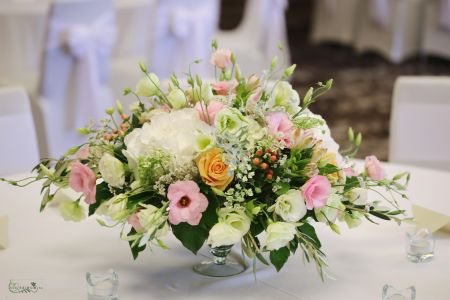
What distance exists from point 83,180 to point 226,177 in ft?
0.95

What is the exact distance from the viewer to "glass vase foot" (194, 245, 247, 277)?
5.98ft

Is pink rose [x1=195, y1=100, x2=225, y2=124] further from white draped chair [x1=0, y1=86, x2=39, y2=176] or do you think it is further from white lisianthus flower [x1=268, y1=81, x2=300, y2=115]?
white draped chair [x1=0, y1=86, x2=39, y2=176]

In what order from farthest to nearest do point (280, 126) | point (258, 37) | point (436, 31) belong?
point (436, 31), point (258, 37), point (280, 126)

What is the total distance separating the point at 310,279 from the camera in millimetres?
1812

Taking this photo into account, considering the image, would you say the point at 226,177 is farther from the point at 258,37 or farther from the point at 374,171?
the point at 258,37

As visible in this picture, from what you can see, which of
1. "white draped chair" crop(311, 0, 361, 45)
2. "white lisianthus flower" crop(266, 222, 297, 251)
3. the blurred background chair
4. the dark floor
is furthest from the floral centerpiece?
"white draped chair" crop(311, 0, 361, 45)

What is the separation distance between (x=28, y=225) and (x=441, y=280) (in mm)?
961

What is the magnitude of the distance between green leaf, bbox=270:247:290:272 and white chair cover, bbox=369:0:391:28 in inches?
248

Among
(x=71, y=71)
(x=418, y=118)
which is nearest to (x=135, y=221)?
(x=418, y=118)

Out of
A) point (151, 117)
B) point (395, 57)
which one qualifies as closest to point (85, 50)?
point (151, 117)

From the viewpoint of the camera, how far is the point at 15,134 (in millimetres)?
2707

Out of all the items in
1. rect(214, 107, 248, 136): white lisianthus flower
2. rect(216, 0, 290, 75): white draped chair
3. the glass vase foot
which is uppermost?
rect(214, 107, 248, 136): white lisianthus flower

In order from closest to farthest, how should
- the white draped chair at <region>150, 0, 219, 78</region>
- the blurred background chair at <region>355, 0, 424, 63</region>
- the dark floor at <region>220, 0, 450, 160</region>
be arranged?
the white draped chair at <region>150, 0, 219, 78</region> < the dark floor at <region>220, 0, 450, 160</region> < the blurred background chair at <region>355, 0, 424, 63</region>

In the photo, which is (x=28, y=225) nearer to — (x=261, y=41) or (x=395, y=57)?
(x=261, y=41)
